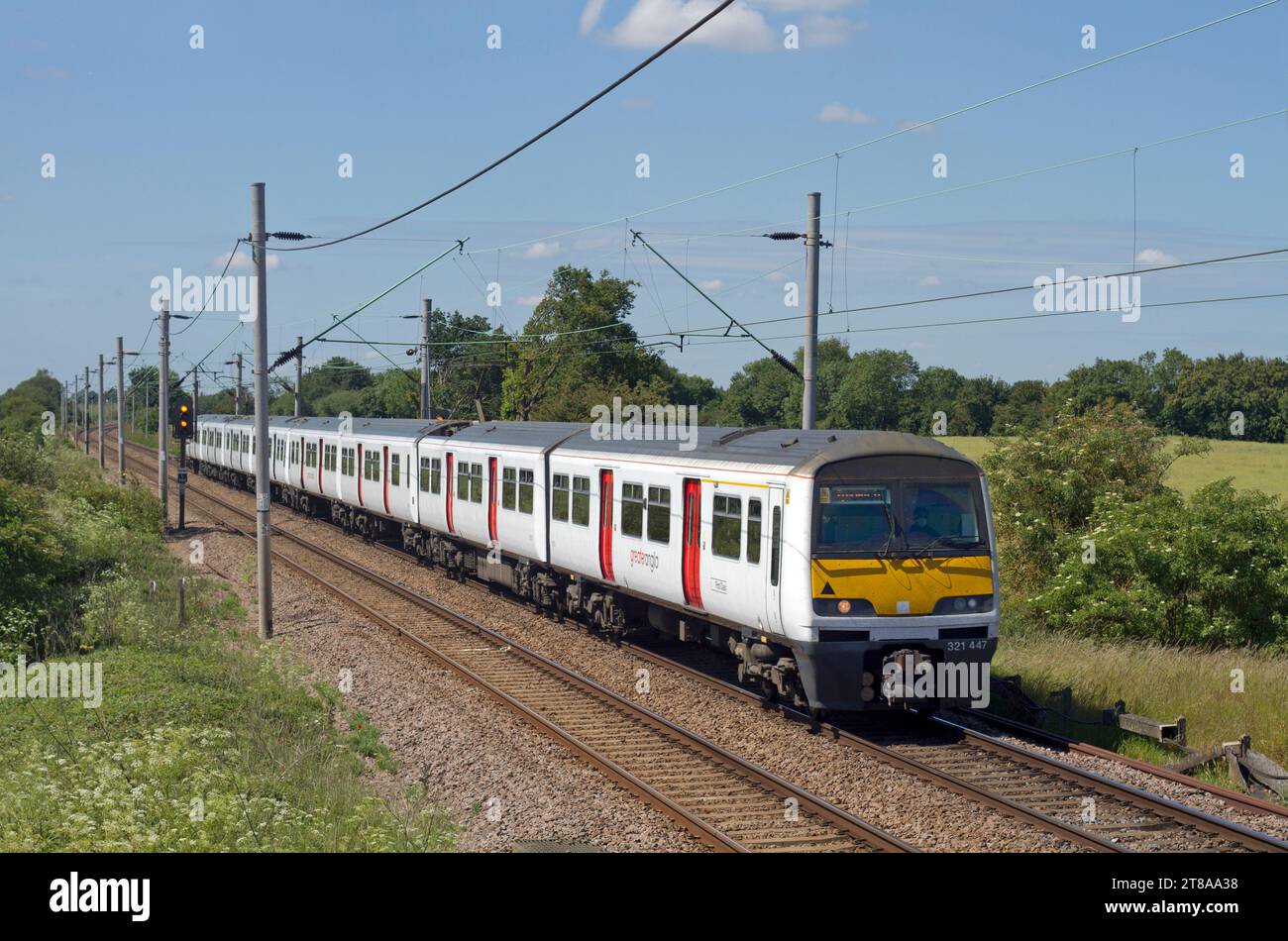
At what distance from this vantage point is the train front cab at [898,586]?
11.8 m

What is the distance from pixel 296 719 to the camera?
517 inches

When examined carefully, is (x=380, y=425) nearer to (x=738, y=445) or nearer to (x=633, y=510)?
(x=633, y=510)

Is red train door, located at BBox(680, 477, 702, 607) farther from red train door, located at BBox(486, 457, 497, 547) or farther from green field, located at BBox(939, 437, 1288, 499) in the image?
green field, located at BBox(939, 437, 1288, 499)

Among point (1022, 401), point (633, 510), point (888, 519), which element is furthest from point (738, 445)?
point (1022, 401)

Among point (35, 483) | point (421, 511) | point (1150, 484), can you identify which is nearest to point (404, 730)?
point (421, 511)

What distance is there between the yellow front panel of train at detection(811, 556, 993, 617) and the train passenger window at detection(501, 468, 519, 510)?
9983mm

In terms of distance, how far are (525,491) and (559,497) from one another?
1.71 m

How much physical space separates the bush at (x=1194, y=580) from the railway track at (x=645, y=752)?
28.7ft

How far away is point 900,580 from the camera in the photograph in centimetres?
1198

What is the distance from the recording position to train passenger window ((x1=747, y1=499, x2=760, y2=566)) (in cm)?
1286

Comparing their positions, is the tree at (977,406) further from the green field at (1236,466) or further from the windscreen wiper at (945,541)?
the windscreen wiper at (945,541)

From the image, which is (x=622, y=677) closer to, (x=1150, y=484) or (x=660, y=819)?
(x=660, y=819)
